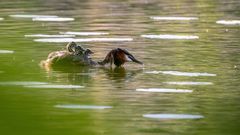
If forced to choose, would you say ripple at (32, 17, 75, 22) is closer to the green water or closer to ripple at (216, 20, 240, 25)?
the green water

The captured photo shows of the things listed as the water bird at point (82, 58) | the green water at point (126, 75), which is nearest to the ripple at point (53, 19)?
the green water at point (126, 75)

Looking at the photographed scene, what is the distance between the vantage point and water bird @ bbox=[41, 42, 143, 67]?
908 cm

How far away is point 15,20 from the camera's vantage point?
1401cm

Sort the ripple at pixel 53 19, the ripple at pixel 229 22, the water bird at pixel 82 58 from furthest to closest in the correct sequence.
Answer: the ripple at pixel 53 19 → the ripple at pixel 229 22 → the water bird at pixel 82 58

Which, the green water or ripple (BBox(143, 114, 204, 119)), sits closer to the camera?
the green water

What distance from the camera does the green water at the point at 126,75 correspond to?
2695 mm

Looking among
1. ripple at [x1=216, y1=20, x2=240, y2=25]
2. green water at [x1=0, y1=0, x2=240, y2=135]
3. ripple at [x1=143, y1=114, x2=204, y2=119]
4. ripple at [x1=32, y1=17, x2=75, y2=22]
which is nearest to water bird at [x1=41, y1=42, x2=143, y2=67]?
green water at [x1=0, y1=0, x2=240, y2=135]

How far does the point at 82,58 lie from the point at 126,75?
2.43 feet

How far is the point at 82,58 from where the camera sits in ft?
29.8

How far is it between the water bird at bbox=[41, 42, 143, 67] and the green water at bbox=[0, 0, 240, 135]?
0.10 meters

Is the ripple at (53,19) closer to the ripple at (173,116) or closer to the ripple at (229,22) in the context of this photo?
the ripple at (229,22)

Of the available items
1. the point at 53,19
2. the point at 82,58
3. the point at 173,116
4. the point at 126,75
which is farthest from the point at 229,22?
the point at 173,116

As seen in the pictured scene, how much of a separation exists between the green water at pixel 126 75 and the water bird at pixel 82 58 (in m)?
0.10

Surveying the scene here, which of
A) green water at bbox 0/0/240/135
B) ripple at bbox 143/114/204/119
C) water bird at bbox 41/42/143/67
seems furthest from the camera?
water bird at bbox 41/42/143/67
